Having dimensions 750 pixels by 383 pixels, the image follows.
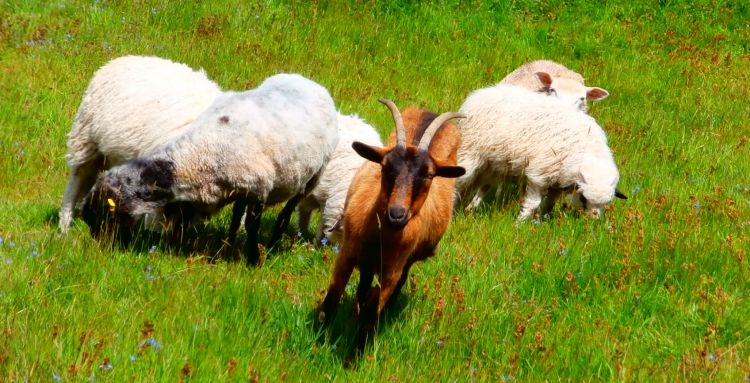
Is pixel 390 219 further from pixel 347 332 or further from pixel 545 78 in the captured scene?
pixel 545 78

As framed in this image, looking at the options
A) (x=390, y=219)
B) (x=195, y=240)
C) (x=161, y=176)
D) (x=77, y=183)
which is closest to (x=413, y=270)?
(x=195, y=240)

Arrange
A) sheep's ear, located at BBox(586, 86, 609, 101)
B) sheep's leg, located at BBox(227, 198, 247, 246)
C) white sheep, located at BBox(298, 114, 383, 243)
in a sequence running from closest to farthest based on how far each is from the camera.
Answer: sheep's leg, located at BBox(227, 198, 247, 246) < white sheep, located at BBox(298, 114, 383, 243) < sheep's ear, located at BBox(586, 86, 609, 101)

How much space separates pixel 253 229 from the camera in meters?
6.86

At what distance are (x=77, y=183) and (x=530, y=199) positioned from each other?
13.6ft

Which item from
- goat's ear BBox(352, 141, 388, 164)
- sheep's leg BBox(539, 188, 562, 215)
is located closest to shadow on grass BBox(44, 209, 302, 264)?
goat's ear BBox(352, 141, 388, 164)

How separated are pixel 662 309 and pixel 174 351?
343 cm

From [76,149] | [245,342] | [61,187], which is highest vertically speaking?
[245,342]

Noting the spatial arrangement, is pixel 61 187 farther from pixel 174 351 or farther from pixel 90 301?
pixel 174 351

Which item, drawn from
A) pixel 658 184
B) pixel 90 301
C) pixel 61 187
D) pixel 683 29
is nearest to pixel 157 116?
pixel 61 187

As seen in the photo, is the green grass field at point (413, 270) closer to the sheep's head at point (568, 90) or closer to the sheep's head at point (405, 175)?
the sheep's head at point (568, 90)

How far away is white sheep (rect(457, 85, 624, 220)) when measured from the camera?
8672 mm

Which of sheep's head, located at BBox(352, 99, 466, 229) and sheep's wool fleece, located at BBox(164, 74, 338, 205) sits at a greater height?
sheep's head, located at BBox(352, 99, 466, 229)

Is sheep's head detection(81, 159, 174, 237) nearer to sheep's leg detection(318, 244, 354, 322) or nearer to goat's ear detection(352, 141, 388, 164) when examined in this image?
sheep's leg detection(318, 244, 354, 322)

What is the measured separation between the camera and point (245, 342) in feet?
15.1
